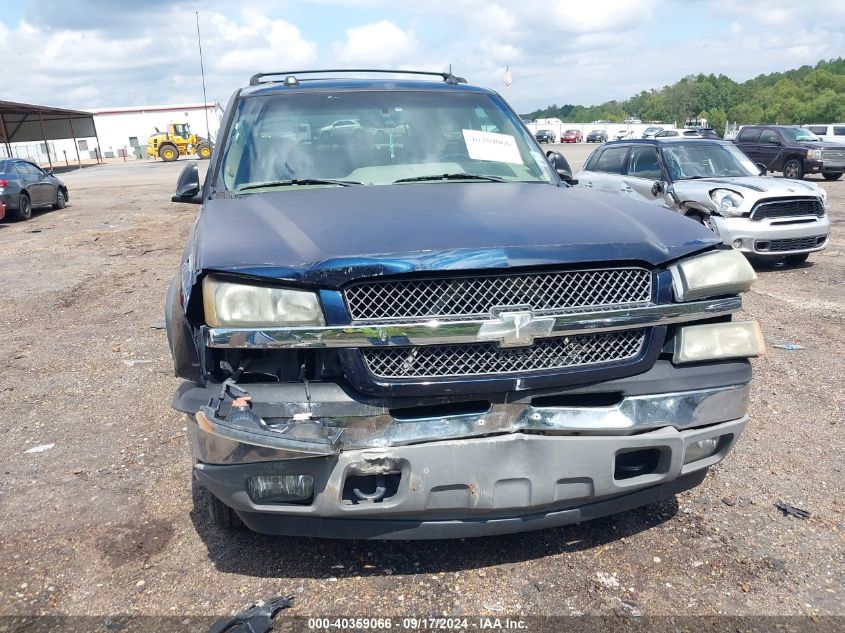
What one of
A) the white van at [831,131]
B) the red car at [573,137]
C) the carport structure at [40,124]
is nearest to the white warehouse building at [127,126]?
the carport structure at [40,124]

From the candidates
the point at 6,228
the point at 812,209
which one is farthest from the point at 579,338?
the point at 6,228

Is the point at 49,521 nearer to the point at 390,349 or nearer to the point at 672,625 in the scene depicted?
the point at 390,349

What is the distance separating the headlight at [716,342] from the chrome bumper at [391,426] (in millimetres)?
145

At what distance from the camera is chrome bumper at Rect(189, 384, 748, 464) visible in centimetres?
217

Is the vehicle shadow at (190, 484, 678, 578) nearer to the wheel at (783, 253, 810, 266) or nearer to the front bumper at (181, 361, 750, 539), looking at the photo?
the front bumper at (181, 361, 750, 539)

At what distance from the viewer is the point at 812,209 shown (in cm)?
867

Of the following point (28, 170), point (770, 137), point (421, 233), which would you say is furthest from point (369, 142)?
point (770, 137)

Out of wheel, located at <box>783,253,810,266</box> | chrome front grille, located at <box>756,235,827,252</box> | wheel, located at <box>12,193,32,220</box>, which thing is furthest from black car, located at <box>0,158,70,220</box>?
wheel, located at <box>783,253,810,266</box>

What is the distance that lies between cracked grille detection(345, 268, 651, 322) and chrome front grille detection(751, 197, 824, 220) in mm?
7045

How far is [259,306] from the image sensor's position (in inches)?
88.1

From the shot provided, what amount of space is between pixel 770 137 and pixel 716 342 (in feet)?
67.8

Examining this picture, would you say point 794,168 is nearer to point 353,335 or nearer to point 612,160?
point 612,160

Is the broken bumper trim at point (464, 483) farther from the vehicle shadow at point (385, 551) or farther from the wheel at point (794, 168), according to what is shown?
the wheel at point (794, 168)

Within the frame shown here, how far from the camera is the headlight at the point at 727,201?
839 cm
